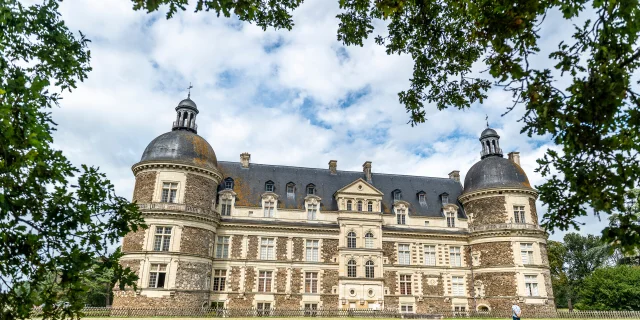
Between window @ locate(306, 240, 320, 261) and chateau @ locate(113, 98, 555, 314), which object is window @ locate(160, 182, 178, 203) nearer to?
chateau @ locate(113, 98, 555, 314)

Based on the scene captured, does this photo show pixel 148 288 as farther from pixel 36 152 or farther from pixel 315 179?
pixel 36 152


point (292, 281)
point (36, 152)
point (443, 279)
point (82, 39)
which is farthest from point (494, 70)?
point (443, 279)

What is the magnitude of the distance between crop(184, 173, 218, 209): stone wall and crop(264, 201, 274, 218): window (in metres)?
4.49

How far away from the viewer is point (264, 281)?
30.3 meters

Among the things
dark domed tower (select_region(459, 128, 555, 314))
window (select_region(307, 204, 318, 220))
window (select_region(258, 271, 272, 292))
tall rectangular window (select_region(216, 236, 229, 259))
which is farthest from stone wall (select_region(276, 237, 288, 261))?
dark domed tower (select_region(459, 128, 555, 314))

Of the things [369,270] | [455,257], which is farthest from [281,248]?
[455,257]

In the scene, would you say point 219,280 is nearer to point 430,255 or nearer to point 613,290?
point 430,255

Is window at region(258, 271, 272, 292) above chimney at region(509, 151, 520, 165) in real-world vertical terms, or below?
below

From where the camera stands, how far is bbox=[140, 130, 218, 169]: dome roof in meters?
28.7

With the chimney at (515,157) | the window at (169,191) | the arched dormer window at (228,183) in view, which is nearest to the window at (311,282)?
the arched dormer window at (228,183)

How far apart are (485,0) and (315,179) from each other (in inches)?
1214

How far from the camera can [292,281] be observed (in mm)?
30703

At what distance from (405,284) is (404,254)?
7.68 ft

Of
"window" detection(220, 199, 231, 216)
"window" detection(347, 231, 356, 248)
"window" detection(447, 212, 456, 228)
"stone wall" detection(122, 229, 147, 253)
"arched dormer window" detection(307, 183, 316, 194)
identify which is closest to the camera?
"stone wall" detection(122, 229, 147, 253)
